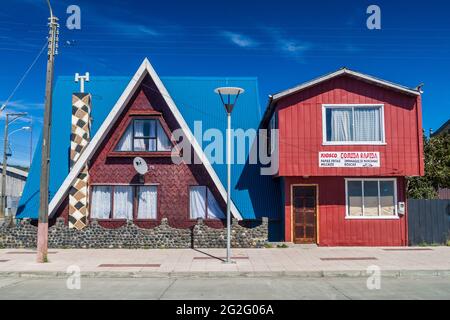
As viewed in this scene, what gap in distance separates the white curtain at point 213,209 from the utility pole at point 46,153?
22.8ft

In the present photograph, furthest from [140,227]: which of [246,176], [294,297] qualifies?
[294,297]

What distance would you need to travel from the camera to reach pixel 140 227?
20.2 meters

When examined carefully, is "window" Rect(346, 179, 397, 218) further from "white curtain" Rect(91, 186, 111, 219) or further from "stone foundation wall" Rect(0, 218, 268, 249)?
"white curtain" Rect(91, 186, 111, 219)

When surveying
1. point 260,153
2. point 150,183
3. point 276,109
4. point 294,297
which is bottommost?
point 294,297

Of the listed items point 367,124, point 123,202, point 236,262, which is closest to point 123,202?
point 123,202

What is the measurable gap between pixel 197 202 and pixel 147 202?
2062mm

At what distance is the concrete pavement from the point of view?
33.6 ft

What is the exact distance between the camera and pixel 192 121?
23.0 m

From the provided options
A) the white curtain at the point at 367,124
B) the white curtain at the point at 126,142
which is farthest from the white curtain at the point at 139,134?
the white curtain at the point at 367,124

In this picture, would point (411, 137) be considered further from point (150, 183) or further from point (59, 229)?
point (59, 229)

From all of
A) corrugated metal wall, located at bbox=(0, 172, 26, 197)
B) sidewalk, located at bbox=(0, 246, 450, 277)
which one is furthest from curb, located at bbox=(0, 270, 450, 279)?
corrugated metal wall, located at bbox=(0, 172, 26, 197)

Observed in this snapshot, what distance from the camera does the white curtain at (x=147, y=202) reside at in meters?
20.4
